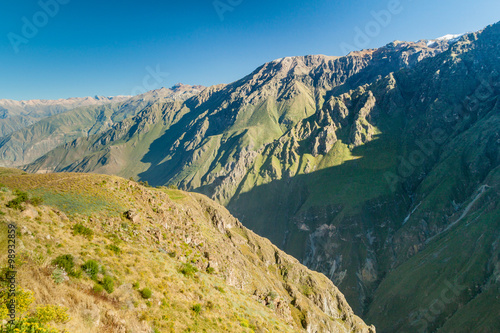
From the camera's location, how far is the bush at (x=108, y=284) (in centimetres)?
1994

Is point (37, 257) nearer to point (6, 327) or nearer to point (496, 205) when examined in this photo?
point (6, 327)

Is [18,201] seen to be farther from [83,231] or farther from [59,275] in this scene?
[59,275]

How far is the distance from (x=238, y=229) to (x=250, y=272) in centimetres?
3145

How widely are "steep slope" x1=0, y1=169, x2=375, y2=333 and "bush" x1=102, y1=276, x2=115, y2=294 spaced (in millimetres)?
107

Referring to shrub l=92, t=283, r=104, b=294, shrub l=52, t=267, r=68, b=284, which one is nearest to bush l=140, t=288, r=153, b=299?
shrub l=92, t=283, r=104, b=294

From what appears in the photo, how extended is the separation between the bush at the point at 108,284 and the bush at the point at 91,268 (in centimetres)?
77

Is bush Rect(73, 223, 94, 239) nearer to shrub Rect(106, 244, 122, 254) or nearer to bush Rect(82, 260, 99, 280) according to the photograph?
shrub Rect(106, 244, 122, 254)

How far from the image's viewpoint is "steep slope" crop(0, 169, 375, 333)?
57.2 ft

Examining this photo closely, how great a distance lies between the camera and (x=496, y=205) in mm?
148000

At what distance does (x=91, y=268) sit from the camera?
20.5m

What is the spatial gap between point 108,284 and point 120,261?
467 centimetres

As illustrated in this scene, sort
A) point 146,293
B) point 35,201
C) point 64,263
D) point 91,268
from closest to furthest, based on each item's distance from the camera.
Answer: point 64,263 < point 91,268 < point 146,293 < point 35,201

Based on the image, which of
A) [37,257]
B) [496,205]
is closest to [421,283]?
[496,205]

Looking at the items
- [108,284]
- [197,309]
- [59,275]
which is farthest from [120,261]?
[197,309]
